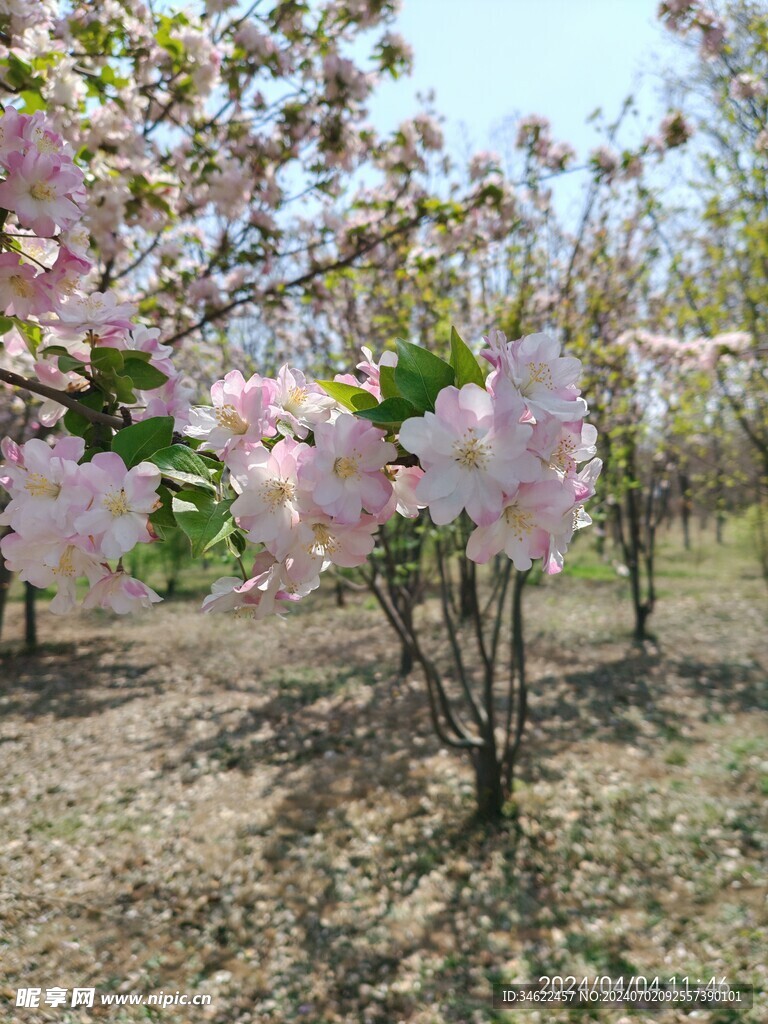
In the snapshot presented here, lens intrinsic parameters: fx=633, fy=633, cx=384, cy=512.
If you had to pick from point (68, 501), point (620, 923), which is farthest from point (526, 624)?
point (68, 501)

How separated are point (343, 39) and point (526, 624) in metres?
7.59

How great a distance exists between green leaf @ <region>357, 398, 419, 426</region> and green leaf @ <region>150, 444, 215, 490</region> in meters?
0.23

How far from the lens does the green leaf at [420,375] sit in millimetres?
779

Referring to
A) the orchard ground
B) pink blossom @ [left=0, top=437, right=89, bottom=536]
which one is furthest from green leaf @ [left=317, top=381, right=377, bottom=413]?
the orchard ground

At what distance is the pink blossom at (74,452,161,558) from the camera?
80 cm

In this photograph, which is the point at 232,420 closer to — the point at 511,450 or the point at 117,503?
the point at 117,503

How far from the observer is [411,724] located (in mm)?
5809

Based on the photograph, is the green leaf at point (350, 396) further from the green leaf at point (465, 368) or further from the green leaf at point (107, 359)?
the green leaf at point (107, 359)

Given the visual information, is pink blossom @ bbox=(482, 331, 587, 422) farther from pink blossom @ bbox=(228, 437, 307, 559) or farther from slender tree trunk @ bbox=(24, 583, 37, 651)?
slender tree trunk @ bbox=(24, 583, 37, 651)

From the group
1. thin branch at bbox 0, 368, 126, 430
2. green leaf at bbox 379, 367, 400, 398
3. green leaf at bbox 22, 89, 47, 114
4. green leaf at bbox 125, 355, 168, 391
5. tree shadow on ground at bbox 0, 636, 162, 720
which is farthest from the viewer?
tree shadow on ground at bbox 0, 636, 162, 720

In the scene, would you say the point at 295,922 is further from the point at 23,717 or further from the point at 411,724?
the point at 23,717

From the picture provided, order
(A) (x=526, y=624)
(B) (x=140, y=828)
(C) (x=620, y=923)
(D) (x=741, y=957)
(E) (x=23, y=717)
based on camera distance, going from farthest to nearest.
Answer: (A) (x=526, y=624)
(E) (x=23, y=717)
(B) (x=140, y=828)
(C) (x=620, y=923)
(D) (x=741, y=957)

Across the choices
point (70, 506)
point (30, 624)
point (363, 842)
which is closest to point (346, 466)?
point (70, 506)

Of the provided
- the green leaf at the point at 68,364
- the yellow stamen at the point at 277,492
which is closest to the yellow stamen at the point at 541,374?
the yellow stamen at the point at 277,492
